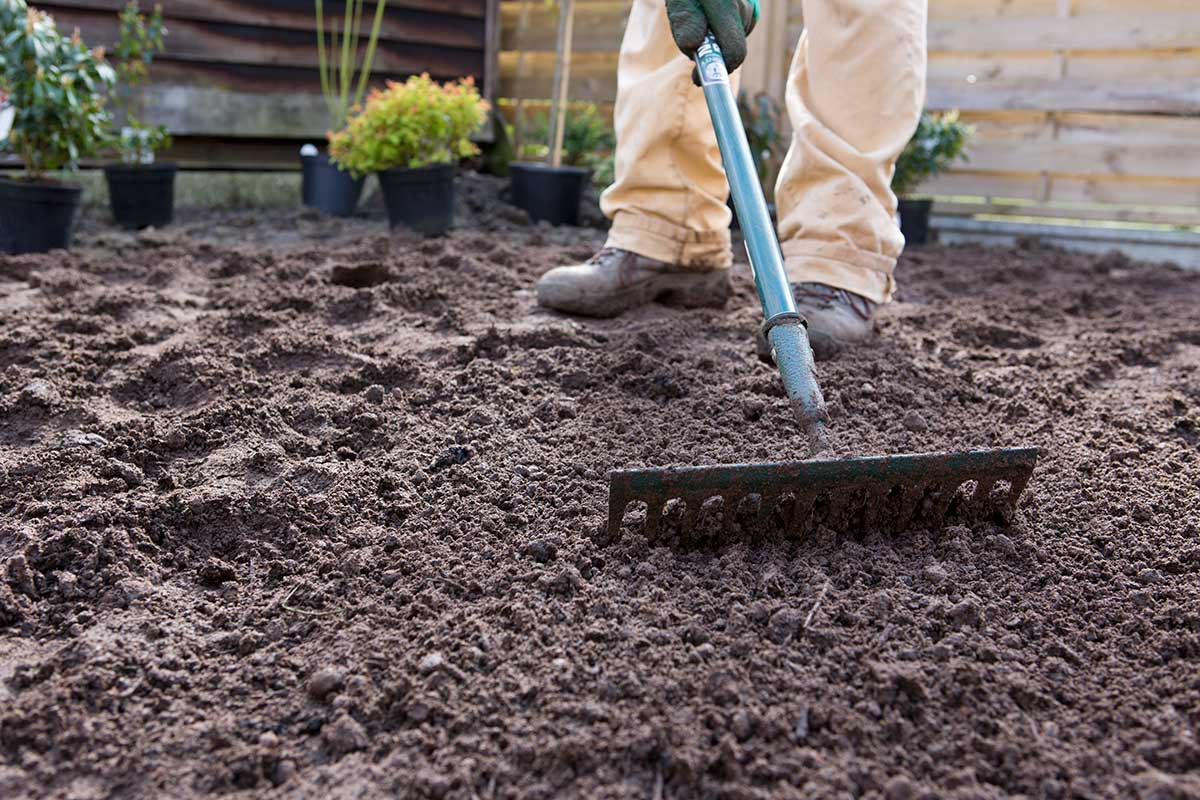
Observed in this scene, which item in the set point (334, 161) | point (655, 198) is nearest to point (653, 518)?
point (655, 198)

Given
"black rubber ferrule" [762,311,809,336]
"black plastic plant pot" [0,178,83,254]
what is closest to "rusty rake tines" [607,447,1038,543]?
"black rubber ferrule" [762,311,809,336]

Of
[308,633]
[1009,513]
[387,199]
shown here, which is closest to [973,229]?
[387,199]

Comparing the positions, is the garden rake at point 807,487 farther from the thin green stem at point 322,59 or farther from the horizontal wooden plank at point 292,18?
the horizontal wooden plank at point 292,18

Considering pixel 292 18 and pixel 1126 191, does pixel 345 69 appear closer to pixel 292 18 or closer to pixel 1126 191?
pixel 292 18

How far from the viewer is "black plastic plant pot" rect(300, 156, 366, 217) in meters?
4.66

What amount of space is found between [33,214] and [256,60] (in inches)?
77.3

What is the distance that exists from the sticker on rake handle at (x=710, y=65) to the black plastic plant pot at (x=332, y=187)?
298cm

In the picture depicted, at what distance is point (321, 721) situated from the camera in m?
1.07

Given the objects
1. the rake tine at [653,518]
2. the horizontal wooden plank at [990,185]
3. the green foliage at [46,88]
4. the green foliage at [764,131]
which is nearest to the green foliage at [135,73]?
the green foliage at [46,88]

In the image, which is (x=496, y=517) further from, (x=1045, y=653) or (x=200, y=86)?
(x=200, y=86)

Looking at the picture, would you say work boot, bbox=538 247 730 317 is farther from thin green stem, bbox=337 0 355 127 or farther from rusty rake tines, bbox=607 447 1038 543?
thin green stem, bbox=337 0 355 127

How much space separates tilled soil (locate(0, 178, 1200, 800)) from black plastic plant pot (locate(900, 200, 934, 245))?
2.06 m

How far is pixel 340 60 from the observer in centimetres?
522

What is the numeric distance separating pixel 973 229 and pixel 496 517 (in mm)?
3801
